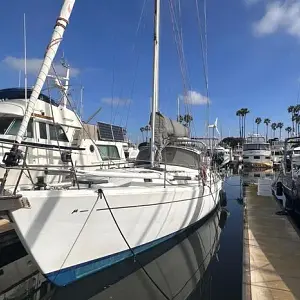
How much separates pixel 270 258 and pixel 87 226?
3943 millimetres

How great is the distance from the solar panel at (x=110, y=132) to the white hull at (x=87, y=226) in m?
6.86

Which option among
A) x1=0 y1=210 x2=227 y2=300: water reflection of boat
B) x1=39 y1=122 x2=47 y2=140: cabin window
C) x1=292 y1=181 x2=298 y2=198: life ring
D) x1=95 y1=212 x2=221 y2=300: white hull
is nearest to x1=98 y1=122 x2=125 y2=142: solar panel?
x1=39 y1=122 x2=47 y2=140: cabin window

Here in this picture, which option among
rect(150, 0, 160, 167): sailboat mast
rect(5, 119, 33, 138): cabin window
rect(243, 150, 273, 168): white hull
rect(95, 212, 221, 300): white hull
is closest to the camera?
rect(95, 212, 221, 300): white hull

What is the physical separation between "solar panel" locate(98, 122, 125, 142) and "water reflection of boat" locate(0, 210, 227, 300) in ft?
21.2

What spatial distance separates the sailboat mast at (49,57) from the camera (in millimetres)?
6246

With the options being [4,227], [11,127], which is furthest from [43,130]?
[4,227]

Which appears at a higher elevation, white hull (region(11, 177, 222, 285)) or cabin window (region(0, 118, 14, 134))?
cabin window (region(0, 118, 14, 134))

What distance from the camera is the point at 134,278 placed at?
7.98 meters

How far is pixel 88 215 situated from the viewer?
703 cm

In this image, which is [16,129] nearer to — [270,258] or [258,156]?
[270,258]

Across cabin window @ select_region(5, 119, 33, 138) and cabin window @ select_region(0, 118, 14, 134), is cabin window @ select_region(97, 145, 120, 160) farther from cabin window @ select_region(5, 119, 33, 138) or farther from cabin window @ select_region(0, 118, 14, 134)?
cabin window @ select_region(0, 118, 14, 134)

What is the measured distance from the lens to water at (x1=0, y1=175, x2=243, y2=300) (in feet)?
24.0

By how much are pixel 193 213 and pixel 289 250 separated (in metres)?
3.59

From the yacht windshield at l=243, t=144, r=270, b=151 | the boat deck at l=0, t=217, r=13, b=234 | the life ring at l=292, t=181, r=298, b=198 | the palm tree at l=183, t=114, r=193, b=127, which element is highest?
the yacht windshield at l=243, t=144, r=270, b=151
